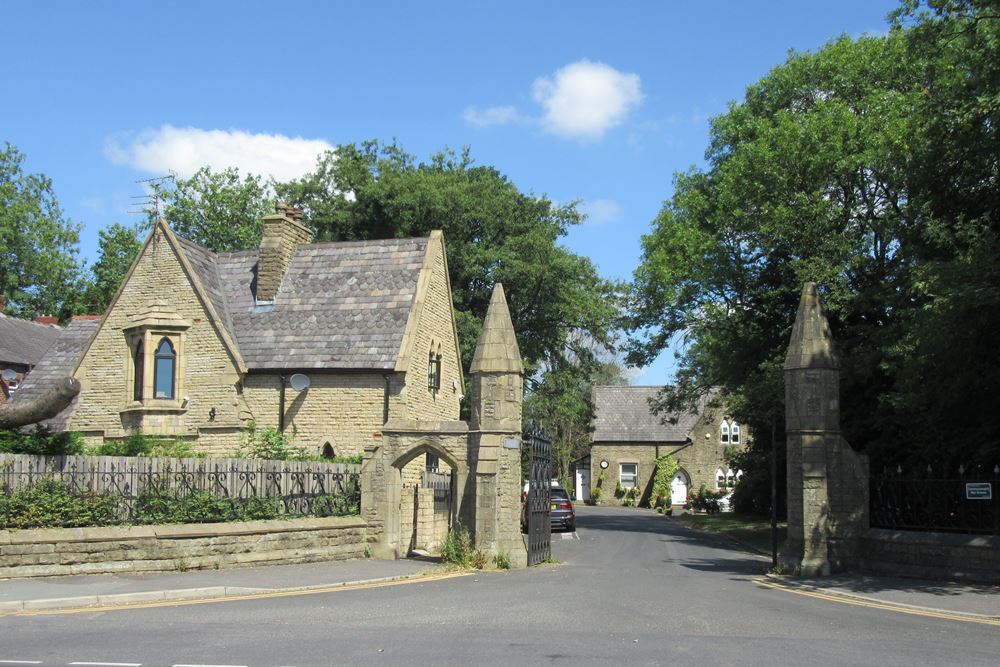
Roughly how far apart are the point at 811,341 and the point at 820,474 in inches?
97.6

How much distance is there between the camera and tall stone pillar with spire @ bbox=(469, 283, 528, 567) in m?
19.3

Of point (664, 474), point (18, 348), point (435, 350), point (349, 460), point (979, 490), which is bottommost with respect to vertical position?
point (664, 474)

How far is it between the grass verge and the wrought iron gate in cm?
837

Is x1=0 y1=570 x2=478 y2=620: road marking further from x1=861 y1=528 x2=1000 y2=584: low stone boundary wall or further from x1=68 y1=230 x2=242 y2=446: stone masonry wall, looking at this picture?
x1=68 y1=230 x2=242 y2=446: stone masonry wall

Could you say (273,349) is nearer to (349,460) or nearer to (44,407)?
(349,460)

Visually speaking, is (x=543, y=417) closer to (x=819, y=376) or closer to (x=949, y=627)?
(x=819, y=376)

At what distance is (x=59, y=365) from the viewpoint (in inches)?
1198

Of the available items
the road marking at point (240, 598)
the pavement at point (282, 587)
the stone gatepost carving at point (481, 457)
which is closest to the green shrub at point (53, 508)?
the pavement at point (282, 587)

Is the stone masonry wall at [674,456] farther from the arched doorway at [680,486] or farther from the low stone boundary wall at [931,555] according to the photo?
the low stone boundary wall at [931,555]

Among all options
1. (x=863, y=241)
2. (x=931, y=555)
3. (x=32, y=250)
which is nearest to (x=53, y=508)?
(x=931, y=555)

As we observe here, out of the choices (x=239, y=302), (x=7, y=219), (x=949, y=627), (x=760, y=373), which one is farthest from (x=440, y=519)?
(x=7, y=219)

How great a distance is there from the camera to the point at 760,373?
28969mm

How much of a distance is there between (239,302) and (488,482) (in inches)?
470

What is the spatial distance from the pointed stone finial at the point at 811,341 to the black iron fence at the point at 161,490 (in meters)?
9.68
